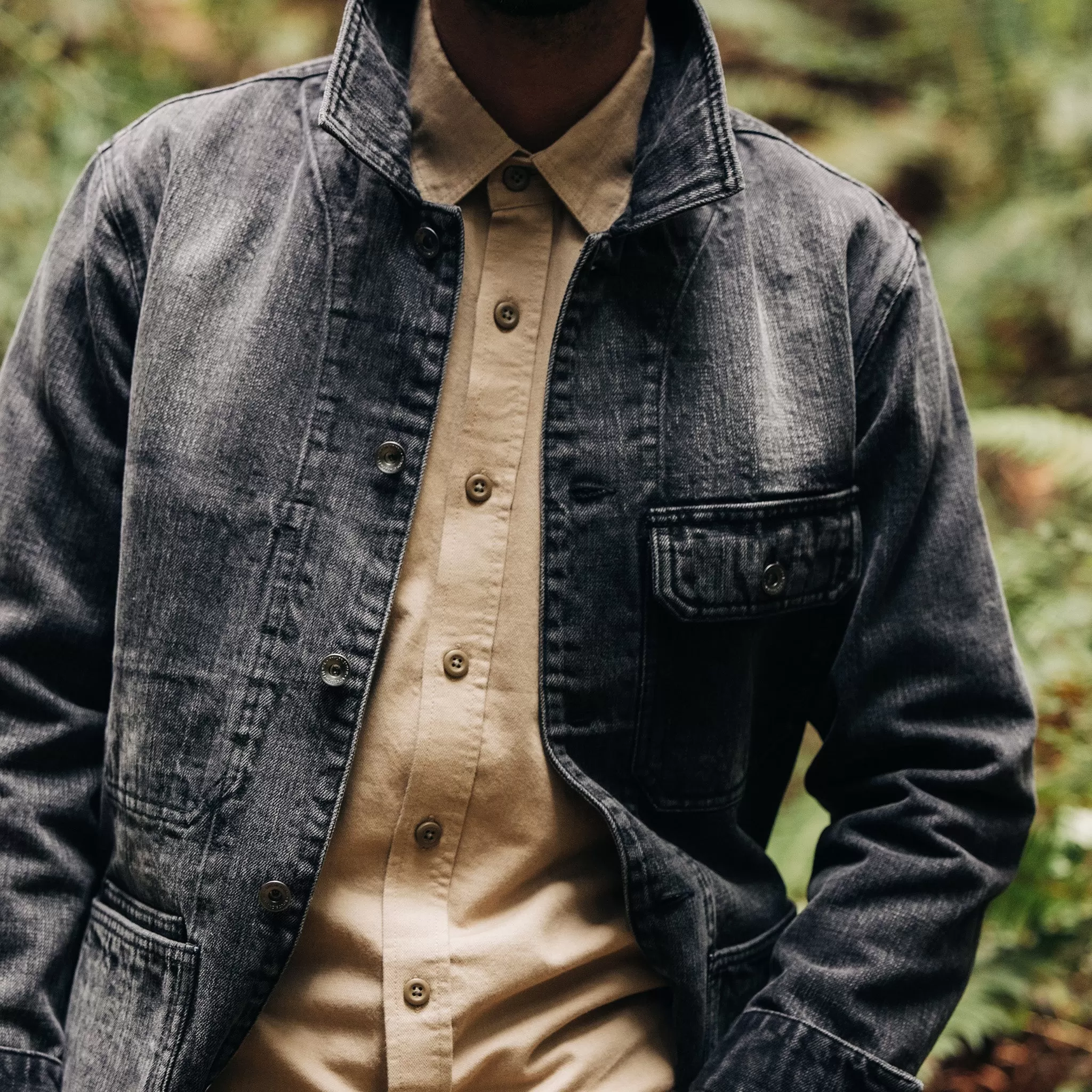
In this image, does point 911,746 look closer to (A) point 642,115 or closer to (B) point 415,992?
(B) point 415,992

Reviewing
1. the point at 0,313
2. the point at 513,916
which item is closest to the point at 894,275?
the point at 513,916

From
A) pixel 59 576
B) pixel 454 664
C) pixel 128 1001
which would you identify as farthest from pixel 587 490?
pixel 128 1001

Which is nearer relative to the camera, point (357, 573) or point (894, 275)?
point (357, 573)

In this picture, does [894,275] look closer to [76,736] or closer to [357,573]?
[357,573]

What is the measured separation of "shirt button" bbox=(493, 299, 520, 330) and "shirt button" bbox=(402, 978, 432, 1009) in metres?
0.71

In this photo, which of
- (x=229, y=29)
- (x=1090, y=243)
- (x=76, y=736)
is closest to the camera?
(x=76, y=736)

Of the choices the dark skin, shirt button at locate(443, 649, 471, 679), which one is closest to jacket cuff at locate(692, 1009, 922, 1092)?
shirt button at locate(443, 649, 471, 679)

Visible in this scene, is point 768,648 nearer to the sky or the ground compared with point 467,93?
nearer to the ground

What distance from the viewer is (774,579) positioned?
1.51 m

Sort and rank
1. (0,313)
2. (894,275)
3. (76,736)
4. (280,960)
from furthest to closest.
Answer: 1. (0,313)
2. (894,275)
3. (76,736)
4. (280,960)

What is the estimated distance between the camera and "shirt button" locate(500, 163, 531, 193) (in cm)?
147

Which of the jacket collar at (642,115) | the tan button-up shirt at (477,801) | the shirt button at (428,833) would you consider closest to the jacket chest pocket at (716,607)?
the tan button-up shirt at (477,801)

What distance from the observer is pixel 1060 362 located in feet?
16.8

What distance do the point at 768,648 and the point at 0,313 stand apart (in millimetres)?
2531
